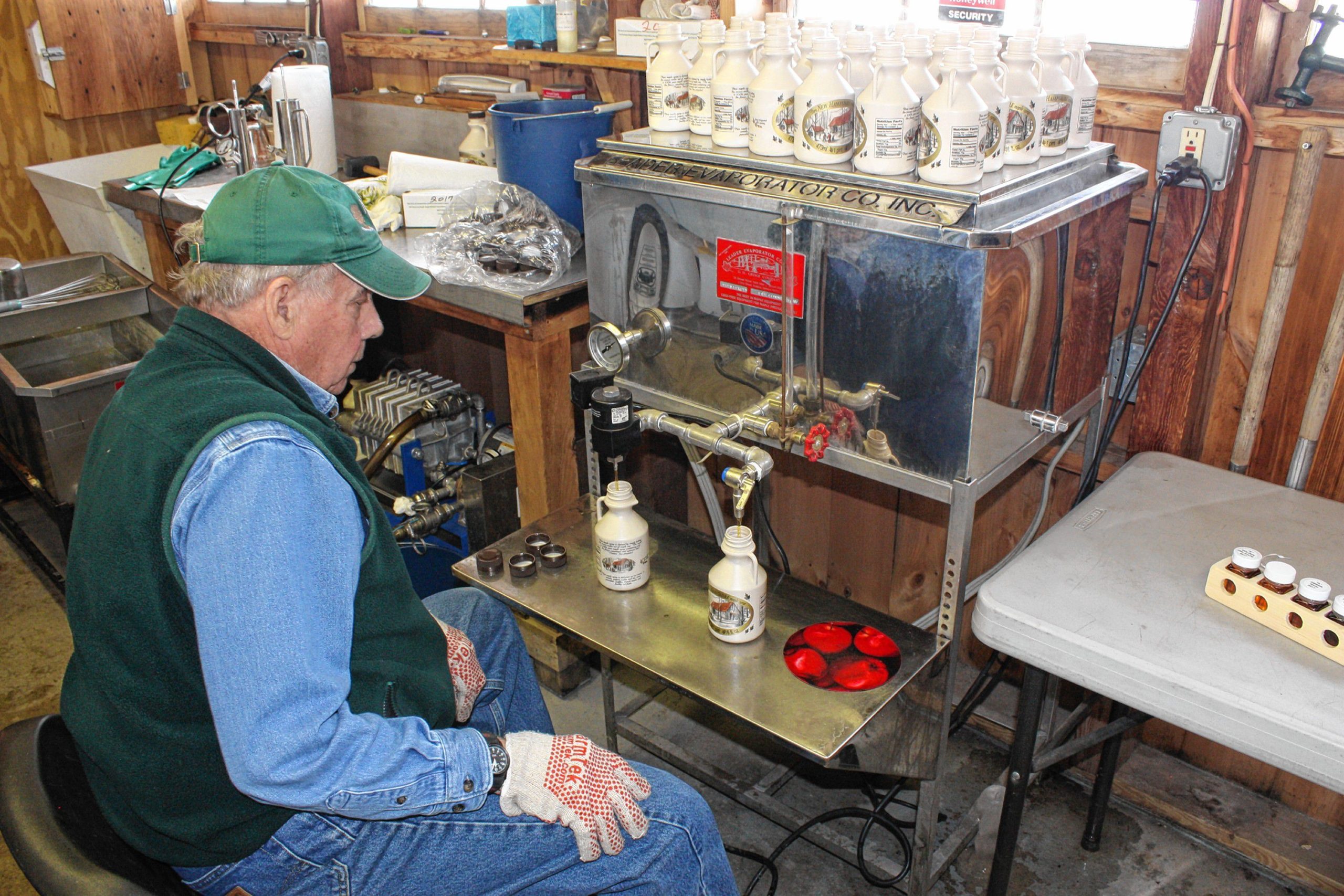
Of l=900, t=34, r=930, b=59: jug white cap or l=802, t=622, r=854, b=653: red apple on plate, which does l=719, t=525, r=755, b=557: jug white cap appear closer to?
l=802, t=622, r=854, b=653: red apple on plate

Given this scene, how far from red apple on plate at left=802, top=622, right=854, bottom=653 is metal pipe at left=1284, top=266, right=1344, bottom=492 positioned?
2.52 feet

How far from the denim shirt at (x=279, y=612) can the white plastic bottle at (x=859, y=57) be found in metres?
0.87

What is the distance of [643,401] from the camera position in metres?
1.72

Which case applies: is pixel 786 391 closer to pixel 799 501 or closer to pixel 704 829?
pixel 704 829

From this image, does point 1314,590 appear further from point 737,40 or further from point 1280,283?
point 737,40

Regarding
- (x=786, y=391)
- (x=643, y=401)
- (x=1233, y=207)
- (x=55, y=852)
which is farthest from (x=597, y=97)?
(x=55, y=852)

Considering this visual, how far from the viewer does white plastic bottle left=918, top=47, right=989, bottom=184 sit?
1.25 m

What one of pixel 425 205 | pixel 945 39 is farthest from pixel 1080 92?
pixel 425 205

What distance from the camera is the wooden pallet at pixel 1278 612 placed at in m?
1.15

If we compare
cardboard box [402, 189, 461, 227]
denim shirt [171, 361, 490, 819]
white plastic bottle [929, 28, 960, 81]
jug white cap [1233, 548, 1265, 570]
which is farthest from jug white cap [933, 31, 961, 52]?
cardboard box [402, 189, 461, 227]

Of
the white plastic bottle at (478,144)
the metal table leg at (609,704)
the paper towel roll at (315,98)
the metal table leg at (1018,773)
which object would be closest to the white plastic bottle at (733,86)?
the metal table leg at (1018,773)

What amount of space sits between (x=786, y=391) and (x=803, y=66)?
0.44 metres

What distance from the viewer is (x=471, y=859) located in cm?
121

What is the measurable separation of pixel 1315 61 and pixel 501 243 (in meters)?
1.41
